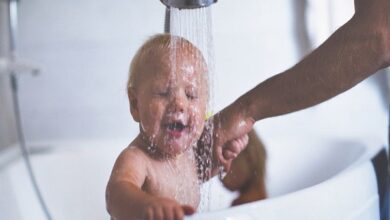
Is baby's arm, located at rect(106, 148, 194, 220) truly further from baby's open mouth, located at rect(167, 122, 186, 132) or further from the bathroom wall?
the bathroom wall

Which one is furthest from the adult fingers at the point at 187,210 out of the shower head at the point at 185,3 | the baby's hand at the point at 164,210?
the shower head at the point at 185,3

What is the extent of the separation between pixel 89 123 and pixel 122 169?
15cm

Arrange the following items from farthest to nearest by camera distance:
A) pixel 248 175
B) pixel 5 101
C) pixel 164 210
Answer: pixel 5 101 < pixel 248 175 < pixel 164 210

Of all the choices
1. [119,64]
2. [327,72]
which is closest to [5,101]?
[119,64]

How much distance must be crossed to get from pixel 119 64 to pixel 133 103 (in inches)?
2.0

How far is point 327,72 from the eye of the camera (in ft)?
1.00

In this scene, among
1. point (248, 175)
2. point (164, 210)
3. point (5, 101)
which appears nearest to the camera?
point (164, 210)

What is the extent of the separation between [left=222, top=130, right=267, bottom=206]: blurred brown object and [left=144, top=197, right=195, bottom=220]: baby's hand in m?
0.07

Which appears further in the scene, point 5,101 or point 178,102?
point 5,101

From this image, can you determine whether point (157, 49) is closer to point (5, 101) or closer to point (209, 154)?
point (209, 154)

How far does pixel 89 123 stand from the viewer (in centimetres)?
44

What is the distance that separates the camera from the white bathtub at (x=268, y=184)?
0.34 m

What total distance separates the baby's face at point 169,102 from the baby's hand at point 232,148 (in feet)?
0.10

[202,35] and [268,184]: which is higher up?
[202,35]
